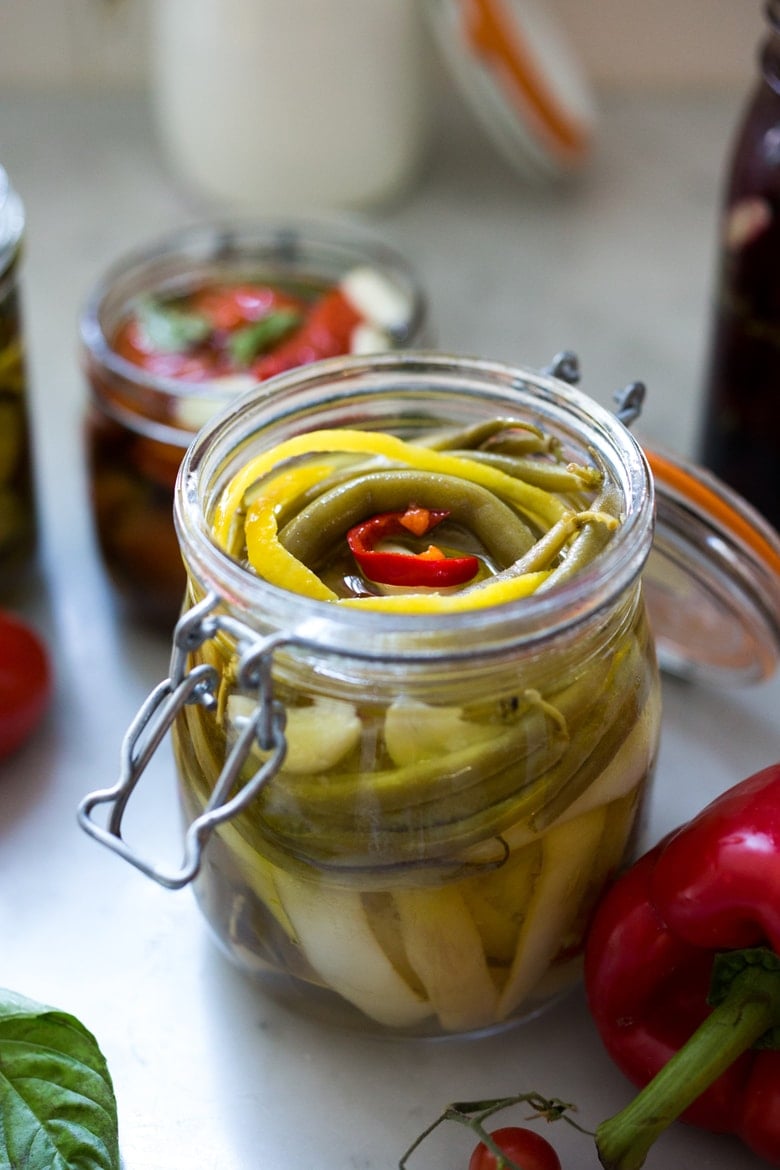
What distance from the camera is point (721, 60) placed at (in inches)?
58.6

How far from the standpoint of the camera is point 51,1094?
0.58 metres

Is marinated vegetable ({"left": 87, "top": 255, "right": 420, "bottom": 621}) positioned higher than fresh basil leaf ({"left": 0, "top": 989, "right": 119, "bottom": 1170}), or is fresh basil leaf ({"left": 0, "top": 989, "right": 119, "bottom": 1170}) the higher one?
marinated vegetable ({"left": 87, "top": 255, "right": 420, "bottom": 621})

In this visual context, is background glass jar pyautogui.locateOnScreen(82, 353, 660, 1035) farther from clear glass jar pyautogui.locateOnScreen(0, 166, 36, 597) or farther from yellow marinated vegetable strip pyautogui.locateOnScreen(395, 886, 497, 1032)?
clear glass jar pyautogui.locateOnScreen(0, 166, 36, 597)

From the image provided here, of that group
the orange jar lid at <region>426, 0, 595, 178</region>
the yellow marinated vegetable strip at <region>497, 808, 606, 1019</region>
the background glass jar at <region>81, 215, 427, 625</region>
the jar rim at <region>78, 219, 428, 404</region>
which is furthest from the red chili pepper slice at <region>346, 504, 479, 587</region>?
the orange jar lid at <region>426, 0, 595, 178</region>

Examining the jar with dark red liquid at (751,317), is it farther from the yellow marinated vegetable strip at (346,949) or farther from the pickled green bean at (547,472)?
the yellow marinated vegetable strip at (346,949)

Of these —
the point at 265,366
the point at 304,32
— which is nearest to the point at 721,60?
the point at 304,32

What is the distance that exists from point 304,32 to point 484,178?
0.31m

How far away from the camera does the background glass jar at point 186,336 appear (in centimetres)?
85

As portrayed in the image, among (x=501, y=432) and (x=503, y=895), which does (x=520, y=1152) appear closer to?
(x=503, y=895)

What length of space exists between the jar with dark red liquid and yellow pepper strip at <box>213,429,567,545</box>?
0.31 meters

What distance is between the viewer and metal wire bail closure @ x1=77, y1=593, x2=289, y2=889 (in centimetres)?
53

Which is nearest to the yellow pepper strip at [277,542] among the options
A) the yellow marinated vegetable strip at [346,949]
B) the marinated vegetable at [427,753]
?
the marinated vegetable at [427,753]

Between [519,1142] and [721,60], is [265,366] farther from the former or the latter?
[721,60]

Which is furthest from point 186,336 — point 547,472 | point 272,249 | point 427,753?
point 427,753
